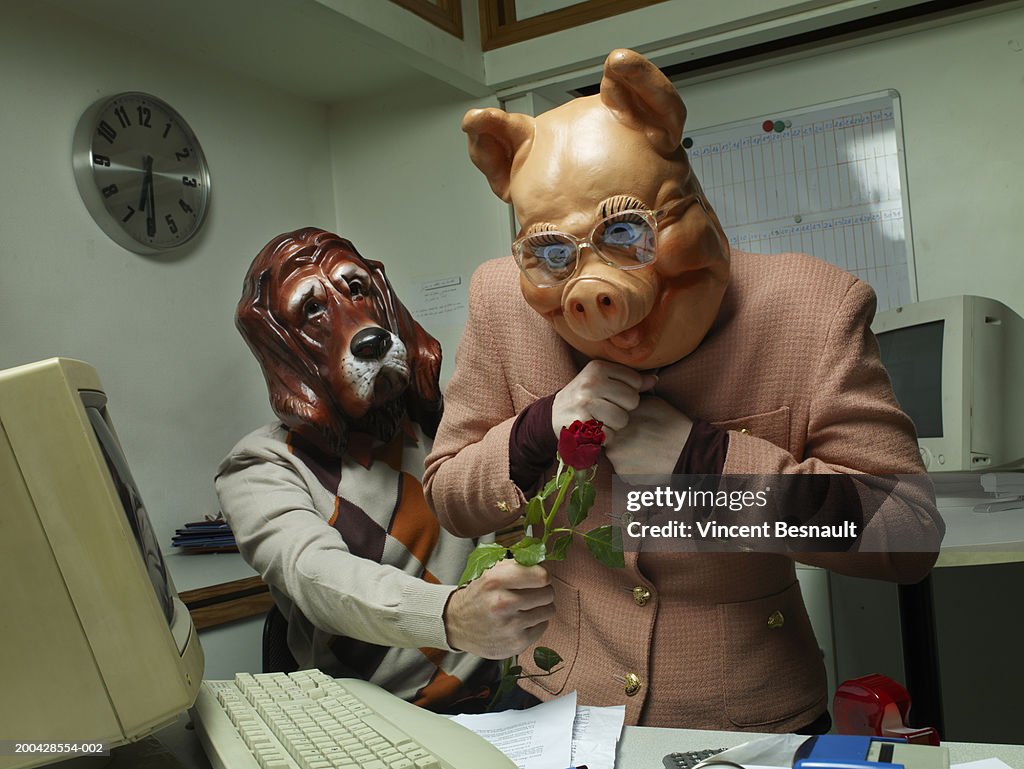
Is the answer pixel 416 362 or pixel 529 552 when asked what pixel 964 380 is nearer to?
pixel 416 362

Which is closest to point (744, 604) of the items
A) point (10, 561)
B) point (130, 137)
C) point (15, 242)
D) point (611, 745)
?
point (611, 745)

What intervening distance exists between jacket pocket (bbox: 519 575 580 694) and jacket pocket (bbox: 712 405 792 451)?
0.28 meters

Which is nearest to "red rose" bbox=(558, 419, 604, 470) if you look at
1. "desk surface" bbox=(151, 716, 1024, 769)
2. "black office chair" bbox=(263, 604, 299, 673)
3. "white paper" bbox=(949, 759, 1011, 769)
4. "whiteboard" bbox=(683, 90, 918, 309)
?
"desk surface" bbox=(151, 716, 1024, 769)

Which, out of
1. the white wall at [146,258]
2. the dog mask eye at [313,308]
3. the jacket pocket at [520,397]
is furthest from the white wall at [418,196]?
the jacket pocket at [520,397]

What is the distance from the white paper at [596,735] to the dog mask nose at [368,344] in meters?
0.62

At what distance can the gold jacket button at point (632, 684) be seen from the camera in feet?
3.34

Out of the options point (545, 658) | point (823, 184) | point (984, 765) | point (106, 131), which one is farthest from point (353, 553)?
point (823, 184)

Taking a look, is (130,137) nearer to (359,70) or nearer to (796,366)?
(359,70)

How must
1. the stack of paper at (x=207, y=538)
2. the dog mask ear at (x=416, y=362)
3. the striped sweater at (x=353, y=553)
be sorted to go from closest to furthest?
the striped sweater at (x=353, y=553) → the dog mask ear at (x=416, y=362) → the stack of paper at (x=207, y=538)

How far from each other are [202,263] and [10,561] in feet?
5.58

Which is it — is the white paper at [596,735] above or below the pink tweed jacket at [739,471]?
below

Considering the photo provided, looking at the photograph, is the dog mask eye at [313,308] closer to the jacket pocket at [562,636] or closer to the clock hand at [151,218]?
the jacket pocket at [562,636]

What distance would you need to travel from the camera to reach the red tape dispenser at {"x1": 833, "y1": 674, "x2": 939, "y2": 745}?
90cm

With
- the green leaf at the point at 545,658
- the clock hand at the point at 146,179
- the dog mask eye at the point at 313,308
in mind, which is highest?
the clock hand at the point at 146,179
